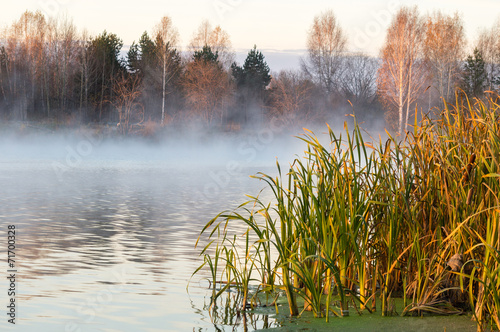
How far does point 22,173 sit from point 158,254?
17.8m

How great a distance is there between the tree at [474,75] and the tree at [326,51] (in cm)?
942

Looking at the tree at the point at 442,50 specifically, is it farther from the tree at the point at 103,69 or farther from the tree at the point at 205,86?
the tree at the point at 103,69

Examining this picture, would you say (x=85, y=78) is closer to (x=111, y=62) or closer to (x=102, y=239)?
(x=111, y=62)

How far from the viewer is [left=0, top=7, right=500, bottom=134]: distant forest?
156 feet

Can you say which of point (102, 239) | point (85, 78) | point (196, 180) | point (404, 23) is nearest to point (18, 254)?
point (102, 239)

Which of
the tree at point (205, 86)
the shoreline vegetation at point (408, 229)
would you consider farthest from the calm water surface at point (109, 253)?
the tree at point (205, 86)

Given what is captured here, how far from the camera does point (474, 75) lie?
48844 millimetres

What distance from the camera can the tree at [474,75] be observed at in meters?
48.8

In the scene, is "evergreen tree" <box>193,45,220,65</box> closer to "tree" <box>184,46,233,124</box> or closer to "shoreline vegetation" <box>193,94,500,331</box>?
"tree" <box>184,46,233,124</box>

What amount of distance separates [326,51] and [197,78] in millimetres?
11207

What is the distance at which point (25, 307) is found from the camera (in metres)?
5.95

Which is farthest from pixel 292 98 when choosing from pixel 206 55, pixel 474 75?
pixel 474 75

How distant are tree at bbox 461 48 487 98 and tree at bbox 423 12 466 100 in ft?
6.57

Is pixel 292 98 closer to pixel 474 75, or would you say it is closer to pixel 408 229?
pixel 474 75
